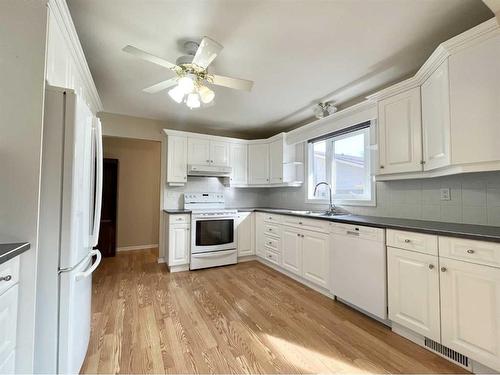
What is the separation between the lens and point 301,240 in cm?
288

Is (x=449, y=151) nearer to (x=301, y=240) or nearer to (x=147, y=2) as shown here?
(x=301, y=240)

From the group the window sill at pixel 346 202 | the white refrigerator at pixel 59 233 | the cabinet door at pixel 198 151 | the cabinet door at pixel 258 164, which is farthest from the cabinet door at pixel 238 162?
the white refrigerator at pixel 59 233

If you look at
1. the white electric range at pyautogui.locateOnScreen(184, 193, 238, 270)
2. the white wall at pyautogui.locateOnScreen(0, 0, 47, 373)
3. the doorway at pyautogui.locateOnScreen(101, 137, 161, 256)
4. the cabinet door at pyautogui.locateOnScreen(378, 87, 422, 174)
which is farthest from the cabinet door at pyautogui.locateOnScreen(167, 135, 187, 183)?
the cabinet door at pyautogui.locateOnScreen(378, 87, 422, 174)

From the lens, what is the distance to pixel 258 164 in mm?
4246

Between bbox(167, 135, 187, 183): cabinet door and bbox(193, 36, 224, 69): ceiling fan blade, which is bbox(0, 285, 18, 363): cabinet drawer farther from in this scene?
bbox(167, 135, 187, 183): cabinet door

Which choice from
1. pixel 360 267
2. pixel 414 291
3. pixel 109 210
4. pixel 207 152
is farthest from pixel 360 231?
pixel 109 210

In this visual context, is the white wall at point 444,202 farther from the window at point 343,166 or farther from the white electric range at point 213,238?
the white electric range at point 213,238

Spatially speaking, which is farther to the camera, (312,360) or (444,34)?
(444,34)

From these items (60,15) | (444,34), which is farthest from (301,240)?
(60,15)

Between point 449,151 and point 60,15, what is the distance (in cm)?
271

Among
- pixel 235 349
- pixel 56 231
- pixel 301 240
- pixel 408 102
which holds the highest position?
pixel 408 102

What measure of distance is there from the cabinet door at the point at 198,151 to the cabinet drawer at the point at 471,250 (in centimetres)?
329

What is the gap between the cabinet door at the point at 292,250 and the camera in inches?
114

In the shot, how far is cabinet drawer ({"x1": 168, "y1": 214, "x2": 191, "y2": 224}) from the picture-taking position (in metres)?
3.35
